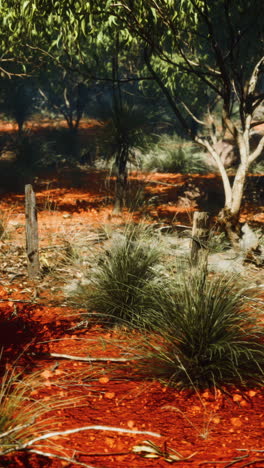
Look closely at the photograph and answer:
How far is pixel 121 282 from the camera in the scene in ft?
15.5

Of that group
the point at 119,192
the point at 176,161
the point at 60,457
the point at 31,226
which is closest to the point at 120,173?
the point at 119,192

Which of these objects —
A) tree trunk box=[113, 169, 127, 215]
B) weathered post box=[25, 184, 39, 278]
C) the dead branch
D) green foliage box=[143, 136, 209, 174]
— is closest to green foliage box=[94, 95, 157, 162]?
tree trunk box=[113, 169, 127, 215]

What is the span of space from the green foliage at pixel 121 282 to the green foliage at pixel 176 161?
11.3 meters

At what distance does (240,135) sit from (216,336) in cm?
504

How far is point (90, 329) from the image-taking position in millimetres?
4488

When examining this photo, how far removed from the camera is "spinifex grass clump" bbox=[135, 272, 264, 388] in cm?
333

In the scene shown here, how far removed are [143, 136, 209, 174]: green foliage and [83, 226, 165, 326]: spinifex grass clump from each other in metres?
11.4

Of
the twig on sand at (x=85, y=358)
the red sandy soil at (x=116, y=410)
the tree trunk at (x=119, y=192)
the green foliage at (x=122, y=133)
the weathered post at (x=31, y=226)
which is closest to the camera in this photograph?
the red sandy soil at (x=116, y=410)

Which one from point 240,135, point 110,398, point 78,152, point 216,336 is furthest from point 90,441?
point 78,152

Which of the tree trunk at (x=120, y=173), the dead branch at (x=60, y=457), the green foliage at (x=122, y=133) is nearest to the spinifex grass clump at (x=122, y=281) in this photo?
the dead branch at (x=60, y=457)

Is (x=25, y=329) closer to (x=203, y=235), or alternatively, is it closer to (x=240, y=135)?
(x=203, y=235)

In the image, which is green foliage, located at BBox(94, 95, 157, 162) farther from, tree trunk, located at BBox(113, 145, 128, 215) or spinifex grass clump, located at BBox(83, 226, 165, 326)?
spinifex grass clump, located at BBox(83, 226, 165, 326)

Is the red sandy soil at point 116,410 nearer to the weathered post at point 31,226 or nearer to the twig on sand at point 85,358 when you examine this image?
the twig on sand at point 85,358

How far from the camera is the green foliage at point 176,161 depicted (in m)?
16.2
